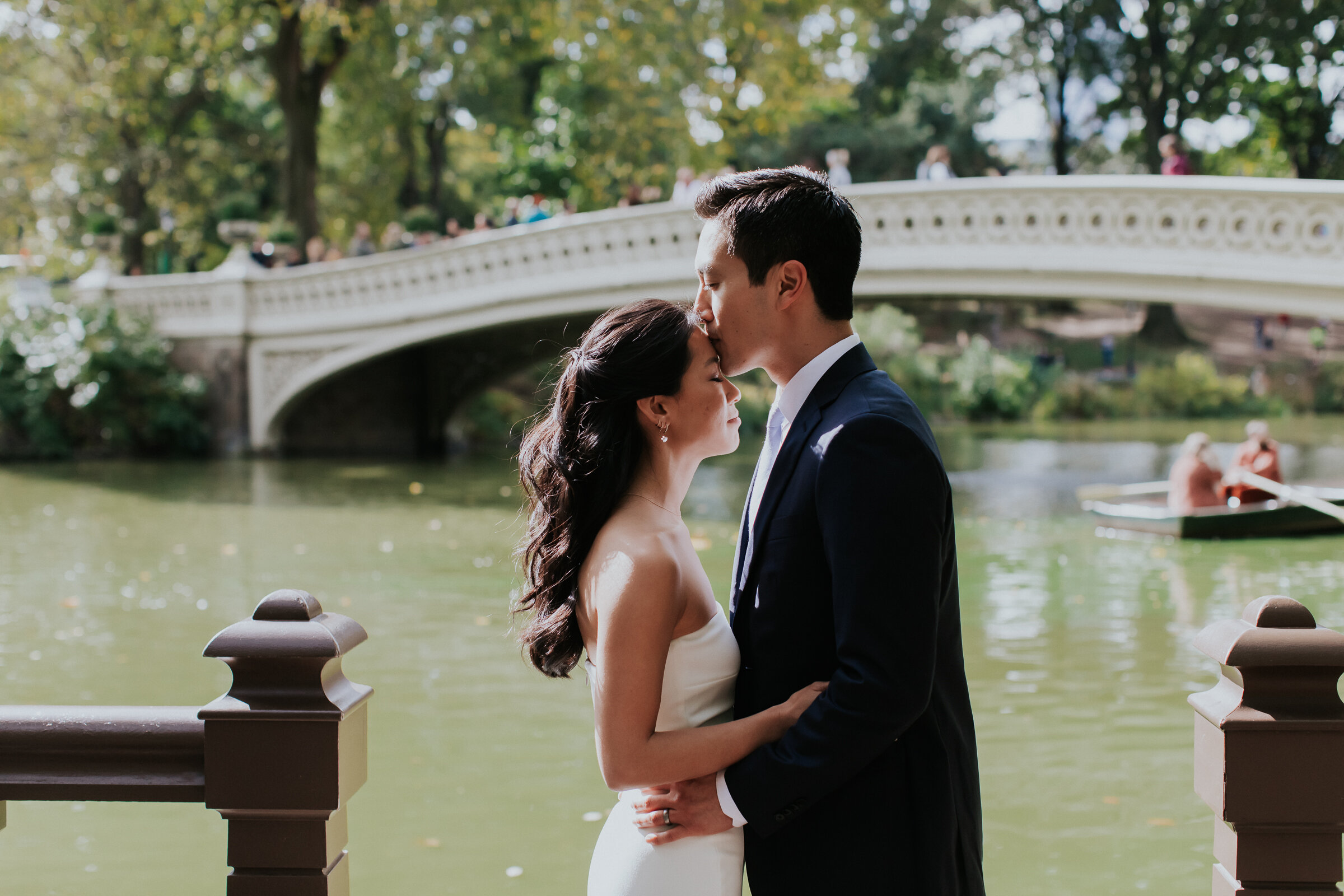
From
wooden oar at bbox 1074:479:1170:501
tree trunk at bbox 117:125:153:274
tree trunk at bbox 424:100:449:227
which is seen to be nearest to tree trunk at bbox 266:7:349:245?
tree trunk at bbox 117:125:153:274

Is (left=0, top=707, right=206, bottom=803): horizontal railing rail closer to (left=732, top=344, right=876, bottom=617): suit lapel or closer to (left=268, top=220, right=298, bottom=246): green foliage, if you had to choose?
(left=732, top=344, right=876, bottom=617): suit lapel

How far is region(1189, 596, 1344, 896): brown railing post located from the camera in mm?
1767

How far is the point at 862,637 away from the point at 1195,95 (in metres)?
32.7

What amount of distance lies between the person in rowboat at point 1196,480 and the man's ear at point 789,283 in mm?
9938

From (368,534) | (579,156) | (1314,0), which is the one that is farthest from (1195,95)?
(368,534)

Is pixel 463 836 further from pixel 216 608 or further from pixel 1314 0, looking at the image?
pixel 1314 0

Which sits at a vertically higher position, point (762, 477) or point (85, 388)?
point (762, 477)

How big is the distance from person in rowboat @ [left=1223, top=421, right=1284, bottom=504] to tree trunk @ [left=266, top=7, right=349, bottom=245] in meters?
15.3

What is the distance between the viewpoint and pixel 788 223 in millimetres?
1720

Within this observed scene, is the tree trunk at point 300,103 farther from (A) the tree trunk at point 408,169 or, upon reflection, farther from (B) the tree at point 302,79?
(A) the tree trunk at point 408,169

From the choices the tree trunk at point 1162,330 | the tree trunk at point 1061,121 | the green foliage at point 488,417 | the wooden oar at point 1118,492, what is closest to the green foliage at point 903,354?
the tree trunk at point 1061,121

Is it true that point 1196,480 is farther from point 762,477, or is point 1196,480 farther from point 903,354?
point 903,354

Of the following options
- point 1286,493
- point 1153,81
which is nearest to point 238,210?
point 1286,493

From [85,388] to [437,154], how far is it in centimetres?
1622
